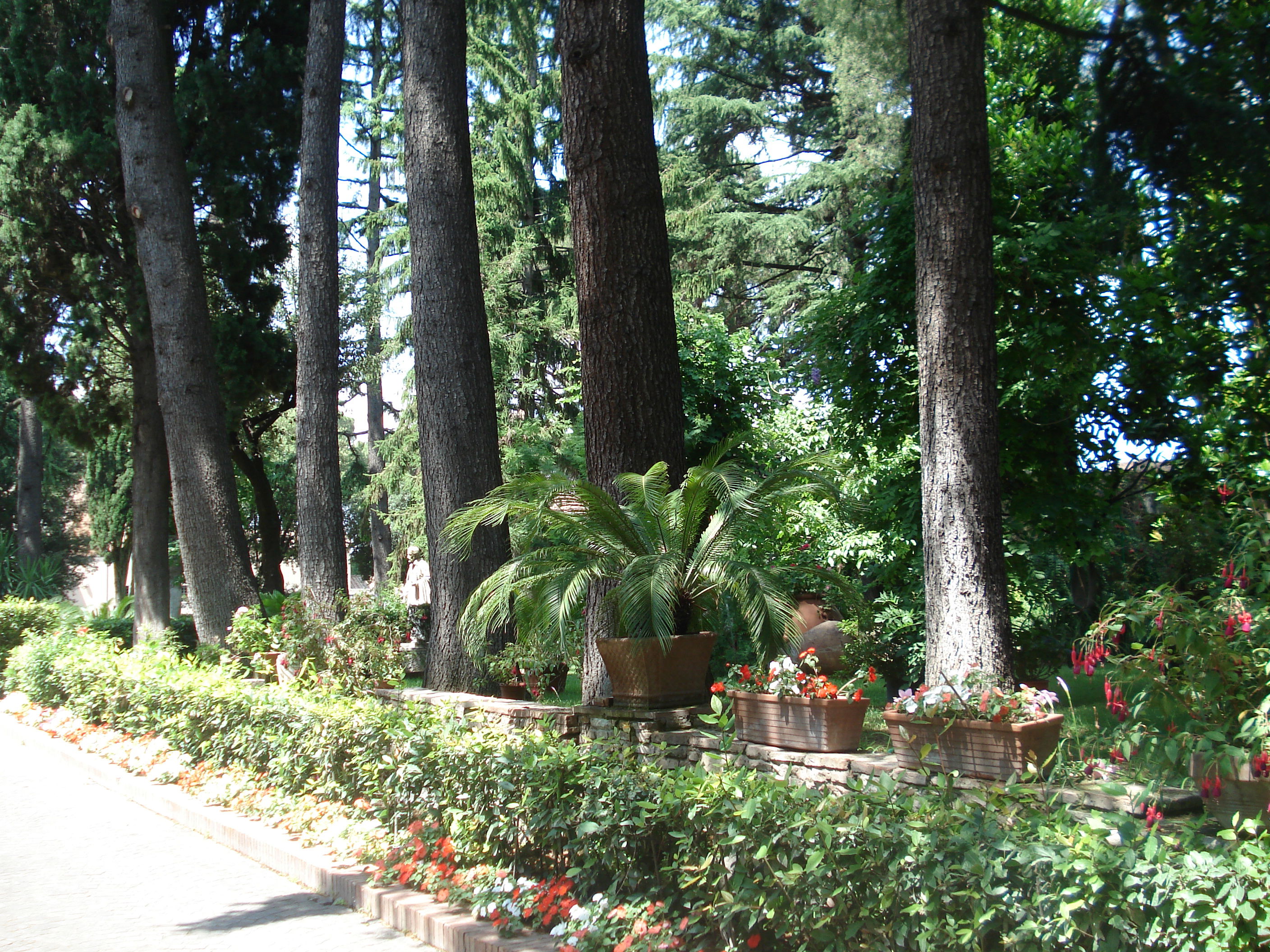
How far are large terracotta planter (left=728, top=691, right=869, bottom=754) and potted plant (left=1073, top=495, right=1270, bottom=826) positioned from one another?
1091 millimetres

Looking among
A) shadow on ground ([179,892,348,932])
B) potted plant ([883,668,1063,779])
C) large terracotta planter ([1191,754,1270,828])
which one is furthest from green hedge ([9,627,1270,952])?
shadow on ground ([179,892,348,932])

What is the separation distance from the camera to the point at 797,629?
5254 millimetres

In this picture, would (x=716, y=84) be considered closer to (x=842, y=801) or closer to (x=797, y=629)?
(x=797, y=629)

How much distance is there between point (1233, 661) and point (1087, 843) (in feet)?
3.58

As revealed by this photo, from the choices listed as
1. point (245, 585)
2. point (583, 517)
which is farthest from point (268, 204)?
point (583, 517)

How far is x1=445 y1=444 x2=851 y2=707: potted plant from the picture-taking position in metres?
5.20

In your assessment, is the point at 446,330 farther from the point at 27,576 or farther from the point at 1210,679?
the point at 27,576

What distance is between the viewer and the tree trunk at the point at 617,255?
6.21 metres

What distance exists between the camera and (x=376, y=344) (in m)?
24.3

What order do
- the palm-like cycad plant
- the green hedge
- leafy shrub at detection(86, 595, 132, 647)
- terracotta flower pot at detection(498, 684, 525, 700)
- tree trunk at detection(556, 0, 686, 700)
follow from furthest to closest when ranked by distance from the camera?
leafy shrub at detection(86, 595, 132, 647)
terracotta flower pot at detection(498, 684, 525, 700)
tree trunk at detection(556, 0, 686, 700)
the palm-like cycad plant
the green hedge

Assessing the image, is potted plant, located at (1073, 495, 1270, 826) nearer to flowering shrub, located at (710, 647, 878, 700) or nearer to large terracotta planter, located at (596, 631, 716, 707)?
flowering shrub, located at (710, 647, 878, 700)

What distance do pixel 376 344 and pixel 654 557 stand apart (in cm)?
2043

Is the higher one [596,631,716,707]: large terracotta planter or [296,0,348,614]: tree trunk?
[296,0,348,614]: tree trunk

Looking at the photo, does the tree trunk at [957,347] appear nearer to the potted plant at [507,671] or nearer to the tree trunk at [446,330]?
the tree trunk at [446,330]
